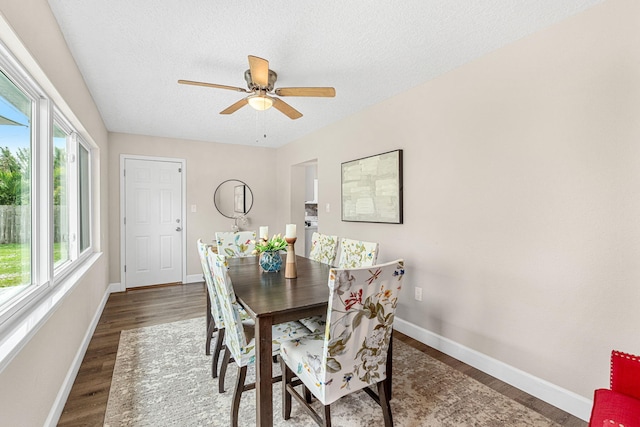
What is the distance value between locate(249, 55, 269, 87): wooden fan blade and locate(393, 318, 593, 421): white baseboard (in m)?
2.44

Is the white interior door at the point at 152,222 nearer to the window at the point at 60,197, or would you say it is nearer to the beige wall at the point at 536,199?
the window at the point at 60,197

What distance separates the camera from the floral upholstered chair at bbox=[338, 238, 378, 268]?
7.60 feet

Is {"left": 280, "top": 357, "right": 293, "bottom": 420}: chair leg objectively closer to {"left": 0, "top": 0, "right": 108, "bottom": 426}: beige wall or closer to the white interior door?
{"left": 0, "top": 0, "right": 108, "bottom": 426}: beige wall

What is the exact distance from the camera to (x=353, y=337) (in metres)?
1.33

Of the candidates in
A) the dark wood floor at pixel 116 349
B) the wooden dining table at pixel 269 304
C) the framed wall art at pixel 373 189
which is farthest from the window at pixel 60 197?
the framed wall art at pixel 373 189

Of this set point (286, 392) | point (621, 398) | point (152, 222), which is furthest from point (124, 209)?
point (621, 398)

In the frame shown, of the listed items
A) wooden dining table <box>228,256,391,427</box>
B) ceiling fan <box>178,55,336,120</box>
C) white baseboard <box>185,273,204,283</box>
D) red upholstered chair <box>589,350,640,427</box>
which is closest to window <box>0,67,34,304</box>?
ceiling fan <box>178,55,336,120</box>

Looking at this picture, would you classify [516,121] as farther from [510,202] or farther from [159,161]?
[159,161]

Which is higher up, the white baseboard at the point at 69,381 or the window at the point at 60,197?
the window at the point at 60,197

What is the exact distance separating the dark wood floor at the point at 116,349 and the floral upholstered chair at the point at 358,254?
92 centimetres

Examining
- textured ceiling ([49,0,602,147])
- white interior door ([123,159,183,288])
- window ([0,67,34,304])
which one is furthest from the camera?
white interior door ([123,159,183,288])

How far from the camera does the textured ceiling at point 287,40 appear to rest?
1695 millimetres

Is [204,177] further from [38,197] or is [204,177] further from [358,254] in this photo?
[358,254]

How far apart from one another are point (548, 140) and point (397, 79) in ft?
4.15
